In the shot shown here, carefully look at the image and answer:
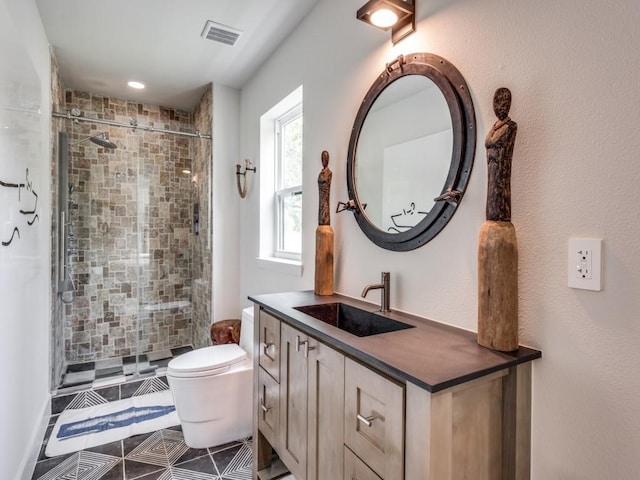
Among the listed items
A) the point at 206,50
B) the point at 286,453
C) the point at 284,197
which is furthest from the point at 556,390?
the point at 206,50

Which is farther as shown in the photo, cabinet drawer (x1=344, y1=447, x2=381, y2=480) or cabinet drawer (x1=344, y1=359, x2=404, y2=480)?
cabinet drawer (x1=344, y1=447, x2=381, y2=480)

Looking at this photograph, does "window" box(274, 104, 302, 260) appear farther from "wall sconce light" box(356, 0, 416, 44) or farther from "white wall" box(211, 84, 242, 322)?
"wall sconce light" box(356, 0, 416, 44)

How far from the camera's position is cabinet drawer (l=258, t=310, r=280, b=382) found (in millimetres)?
1511

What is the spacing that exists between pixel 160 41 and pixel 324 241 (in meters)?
1.92

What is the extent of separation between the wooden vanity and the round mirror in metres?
0.40

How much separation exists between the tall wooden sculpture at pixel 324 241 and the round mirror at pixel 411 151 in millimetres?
181

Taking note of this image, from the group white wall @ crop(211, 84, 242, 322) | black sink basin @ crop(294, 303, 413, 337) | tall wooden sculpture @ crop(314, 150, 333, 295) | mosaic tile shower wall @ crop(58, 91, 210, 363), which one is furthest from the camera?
mosaic tile shower wall @ crop(58, 91, 210, 363)

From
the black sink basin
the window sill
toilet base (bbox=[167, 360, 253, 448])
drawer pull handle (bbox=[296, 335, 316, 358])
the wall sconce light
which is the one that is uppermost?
the wall sconce light

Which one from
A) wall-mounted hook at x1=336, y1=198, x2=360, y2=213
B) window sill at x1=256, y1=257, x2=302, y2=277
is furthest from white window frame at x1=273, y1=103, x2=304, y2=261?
wall-mounted hook at x1=336, y1=198, x2=360, y2=213

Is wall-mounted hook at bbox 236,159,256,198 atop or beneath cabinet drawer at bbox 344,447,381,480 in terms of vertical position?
atop

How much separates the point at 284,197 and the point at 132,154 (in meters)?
1.85

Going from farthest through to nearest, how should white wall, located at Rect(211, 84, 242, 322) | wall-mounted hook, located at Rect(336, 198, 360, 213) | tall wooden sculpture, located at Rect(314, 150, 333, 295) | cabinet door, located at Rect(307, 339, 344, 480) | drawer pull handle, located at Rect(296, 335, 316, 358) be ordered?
white wall, located at Rect(211, 84, 242, 322), tall wooden sculpture, located at Rect(314, 150, 333, 295), wall-mounted hook, located at Rect(336, 198, 360, 213), drawer pull handle, located at Rect(296, 335, 316, 358), cabinet door, located at Rect(307, 339, 344, 480)

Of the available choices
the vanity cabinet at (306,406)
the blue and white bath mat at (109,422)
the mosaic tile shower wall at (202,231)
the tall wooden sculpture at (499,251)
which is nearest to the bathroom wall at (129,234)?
the mosaic tile shower wall at (202,231)

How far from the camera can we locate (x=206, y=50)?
2568 mm
